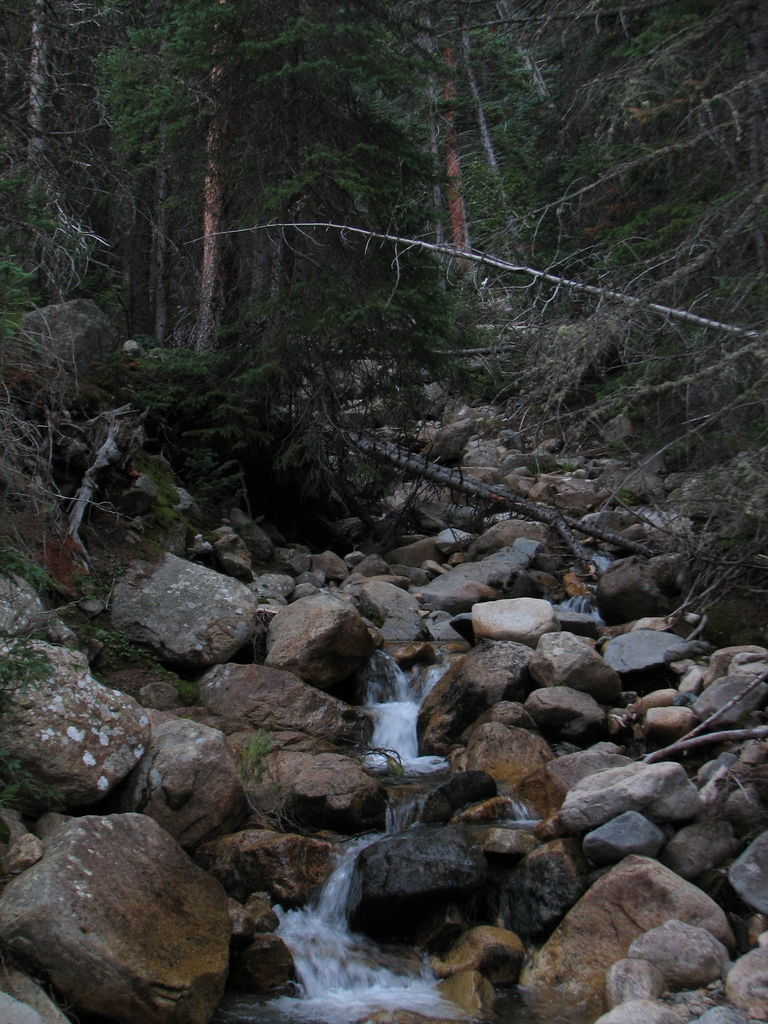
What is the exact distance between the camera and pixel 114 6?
12.0 m

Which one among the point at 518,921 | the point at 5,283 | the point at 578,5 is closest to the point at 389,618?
the point at 518,921

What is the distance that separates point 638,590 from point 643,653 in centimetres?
128

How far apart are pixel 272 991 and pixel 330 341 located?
736 centimetres

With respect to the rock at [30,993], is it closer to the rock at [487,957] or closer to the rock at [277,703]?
the rock at [487,957]

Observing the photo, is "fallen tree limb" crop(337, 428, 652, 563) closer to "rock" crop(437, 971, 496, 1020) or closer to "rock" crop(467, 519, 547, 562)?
"rock" crop(467, 519, 547, 562)

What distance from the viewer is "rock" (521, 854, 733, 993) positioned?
4.75 meters

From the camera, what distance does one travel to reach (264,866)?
537cm

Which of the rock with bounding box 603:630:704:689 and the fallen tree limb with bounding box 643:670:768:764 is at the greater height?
the fallen tree limb with bounding box 643:670:768:764

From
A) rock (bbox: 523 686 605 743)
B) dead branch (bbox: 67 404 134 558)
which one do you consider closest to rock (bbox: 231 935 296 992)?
rock (bbox: 523 686 605 743)

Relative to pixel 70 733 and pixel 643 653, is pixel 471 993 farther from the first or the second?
pixel 643 653

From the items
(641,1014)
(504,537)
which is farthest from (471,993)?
(504,537)

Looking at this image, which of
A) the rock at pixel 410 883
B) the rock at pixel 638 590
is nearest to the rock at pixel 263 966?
the rock at pixel 410 883

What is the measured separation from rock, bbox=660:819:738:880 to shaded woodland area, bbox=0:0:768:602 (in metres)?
2.49

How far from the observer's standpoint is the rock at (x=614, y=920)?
475 cm
